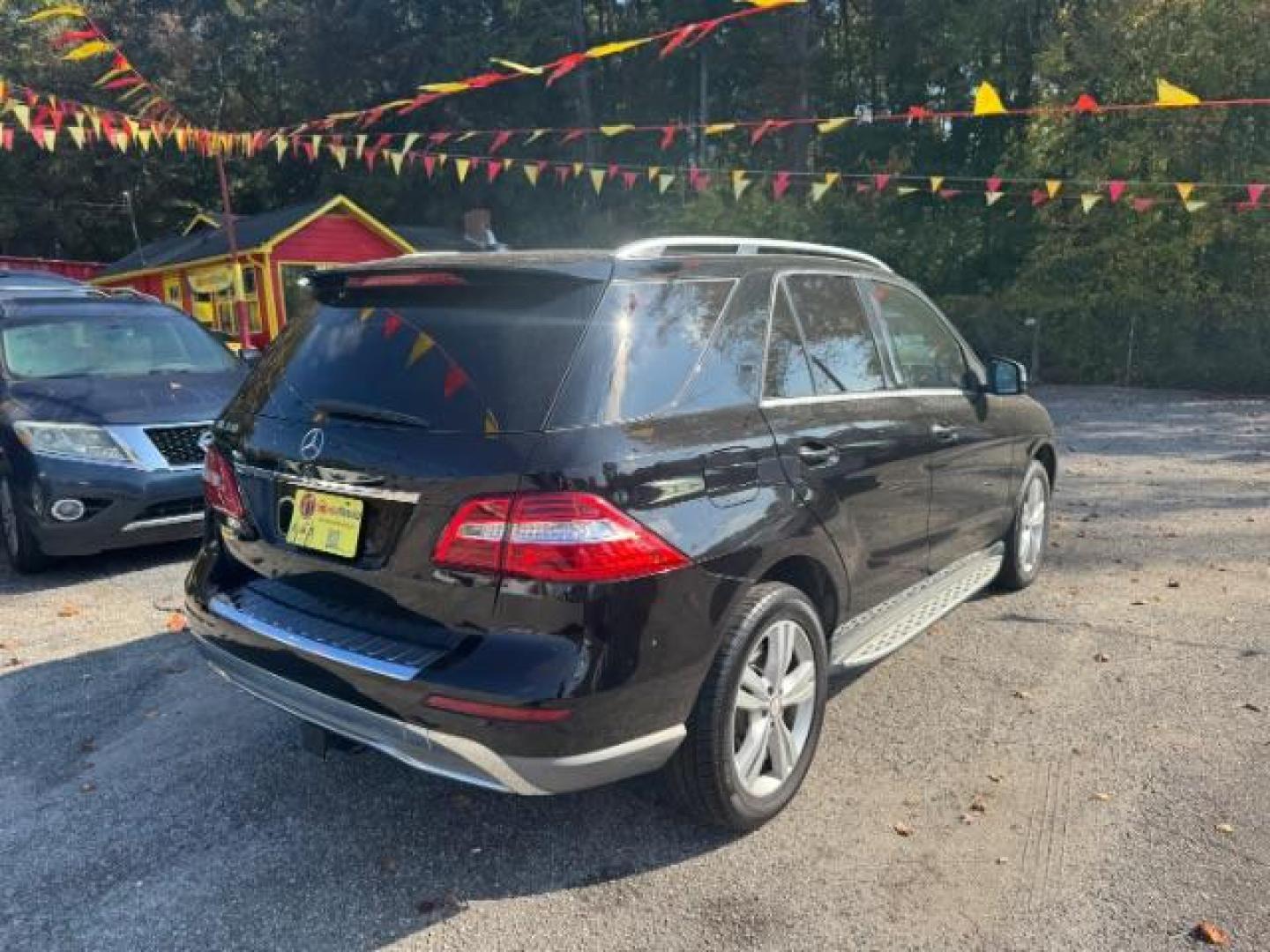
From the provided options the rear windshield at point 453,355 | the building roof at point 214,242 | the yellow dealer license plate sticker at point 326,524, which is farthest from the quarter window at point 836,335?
the building roof at point 214,242

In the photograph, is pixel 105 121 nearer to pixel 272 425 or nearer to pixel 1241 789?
pixel 272 425

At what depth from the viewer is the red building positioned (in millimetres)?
24141

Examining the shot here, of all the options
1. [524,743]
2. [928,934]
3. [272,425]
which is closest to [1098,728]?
[928,934]

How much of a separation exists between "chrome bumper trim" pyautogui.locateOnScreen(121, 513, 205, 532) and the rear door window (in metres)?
4.08

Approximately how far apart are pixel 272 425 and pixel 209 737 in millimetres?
1450

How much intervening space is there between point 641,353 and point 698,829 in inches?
60.5

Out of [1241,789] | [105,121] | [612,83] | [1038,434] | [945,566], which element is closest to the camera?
[1241,789]

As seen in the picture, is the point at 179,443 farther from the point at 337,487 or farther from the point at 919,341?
the point at 919,341

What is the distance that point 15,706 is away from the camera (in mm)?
4098

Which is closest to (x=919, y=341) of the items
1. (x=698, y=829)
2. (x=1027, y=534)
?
(x=1027, y=534)

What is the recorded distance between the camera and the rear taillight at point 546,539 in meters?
2.53

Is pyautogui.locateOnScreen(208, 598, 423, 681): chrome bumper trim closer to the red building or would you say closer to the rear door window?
the rear door window

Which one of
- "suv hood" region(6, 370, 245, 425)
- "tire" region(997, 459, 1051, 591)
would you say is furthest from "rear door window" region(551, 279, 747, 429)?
"suv hood" region(6, 370, 245, 425)

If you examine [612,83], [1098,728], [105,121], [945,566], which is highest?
[612,83]
